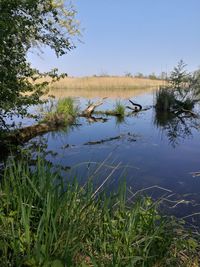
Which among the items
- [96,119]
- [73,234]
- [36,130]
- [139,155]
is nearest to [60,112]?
[96,119]

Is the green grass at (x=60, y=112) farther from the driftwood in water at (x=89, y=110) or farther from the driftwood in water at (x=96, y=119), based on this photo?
the driftwood in water at (x=96, y=119)

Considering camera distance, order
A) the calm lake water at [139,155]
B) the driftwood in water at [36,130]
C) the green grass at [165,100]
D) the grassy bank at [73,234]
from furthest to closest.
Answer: the green grass at [165,100] → the driftwood in water at [36,130] → the calm lake water at [139,155] → the grassy bank at [73,234]

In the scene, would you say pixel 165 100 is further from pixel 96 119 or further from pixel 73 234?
pixel 73 234

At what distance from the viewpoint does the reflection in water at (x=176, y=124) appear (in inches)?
472

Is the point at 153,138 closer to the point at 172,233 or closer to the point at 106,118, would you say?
the point at 106,118

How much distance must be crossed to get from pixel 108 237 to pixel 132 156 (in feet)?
18.4

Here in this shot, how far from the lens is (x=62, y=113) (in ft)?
48.0

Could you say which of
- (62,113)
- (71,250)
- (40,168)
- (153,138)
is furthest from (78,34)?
(71,250)

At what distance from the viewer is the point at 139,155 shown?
8.80m

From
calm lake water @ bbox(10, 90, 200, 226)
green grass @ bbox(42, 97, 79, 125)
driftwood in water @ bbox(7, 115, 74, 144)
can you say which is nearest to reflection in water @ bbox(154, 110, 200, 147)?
calm lake water @ bbox(10, 90, 200, 226)

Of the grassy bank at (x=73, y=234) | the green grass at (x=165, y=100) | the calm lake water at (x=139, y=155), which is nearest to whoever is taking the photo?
the grassy bank at (x=73, y=234)

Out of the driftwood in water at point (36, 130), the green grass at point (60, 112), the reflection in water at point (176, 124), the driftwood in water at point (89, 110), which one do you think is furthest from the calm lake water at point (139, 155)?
the driftwood in water at point (89, 110)

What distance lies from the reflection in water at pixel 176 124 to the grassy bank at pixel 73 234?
744 centimetres

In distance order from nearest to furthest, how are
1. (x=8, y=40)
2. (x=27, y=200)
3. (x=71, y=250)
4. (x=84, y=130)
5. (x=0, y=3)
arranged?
(x=71, y=250) < (x=27, y=200) < (x=0, y=3) < (x=8, y=40) < (x=84, y=130)
